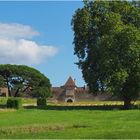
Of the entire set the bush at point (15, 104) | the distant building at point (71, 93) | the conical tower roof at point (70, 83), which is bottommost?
the bush at point (15, 104)

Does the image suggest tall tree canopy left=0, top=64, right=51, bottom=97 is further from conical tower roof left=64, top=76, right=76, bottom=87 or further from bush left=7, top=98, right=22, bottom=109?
bush left=7, top=98, right=22, bottom=109

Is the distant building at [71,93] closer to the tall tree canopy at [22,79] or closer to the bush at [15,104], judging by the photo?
the tall tree canopy at [22,79]

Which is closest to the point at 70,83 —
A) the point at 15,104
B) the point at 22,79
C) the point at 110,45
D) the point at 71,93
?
the point at 71,93

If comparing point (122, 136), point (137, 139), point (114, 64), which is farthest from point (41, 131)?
point (114, 64)

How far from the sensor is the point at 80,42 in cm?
6606

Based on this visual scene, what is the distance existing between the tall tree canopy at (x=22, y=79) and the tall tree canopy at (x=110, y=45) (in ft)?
189

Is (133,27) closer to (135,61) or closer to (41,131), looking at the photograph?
(135,61)

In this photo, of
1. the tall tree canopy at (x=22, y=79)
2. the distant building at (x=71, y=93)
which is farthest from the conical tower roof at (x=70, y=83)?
the tall tree canopy at (x=22, y=79)

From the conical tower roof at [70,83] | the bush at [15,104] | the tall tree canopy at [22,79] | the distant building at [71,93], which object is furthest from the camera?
the conical tower roof at [70,83]

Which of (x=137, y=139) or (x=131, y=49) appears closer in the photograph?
(x=137, y=139)

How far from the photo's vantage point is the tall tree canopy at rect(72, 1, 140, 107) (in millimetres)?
59125

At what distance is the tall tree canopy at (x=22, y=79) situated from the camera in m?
124

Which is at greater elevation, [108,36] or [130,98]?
[108,36]

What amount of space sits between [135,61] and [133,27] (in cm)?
435
